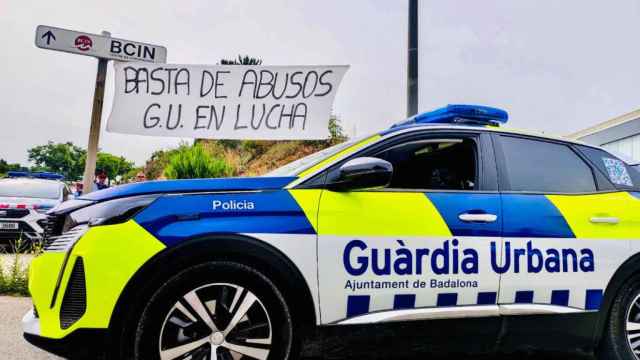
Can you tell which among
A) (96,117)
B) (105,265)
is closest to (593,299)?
(105,265)

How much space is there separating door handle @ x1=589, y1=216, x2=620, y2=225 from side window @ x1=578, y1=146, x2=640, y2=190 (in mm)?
302

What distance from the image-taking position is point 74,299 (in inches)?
93.7

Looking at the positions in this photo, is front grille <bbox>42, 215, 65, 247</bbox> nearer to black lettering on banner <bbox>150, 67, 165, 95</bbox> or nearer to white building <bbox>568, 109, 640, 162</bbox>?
black lettering on banner <bbox>150, 67, 165, 95</bbox>

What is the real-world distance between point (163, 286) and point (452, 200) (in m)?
1.60

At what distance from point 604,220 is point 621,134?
28012 millimetres

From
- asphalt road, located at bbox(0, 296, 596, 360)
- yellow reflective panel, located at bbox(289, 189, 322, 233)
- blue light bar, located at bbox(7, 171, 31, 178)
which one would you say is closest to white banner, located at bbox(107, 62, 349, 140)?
asphalt road, located at bbox(0, 296, 596, 360)

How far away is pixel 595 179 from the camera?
3330 millimetres

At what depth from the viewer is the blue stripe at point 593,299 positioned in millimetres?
3007

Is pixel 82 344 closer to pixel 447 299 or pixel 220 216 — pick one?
pixel 220 216

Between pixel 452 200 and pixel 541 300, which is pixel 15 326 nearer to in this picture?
pixel 452 200

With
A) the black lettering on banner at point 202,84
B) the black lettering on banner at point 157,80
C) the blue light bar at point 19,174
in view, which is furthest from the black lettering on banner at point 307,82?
the blue light bar at point 19,174

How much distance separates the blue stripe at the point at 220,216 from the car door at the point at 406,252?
0.55ft

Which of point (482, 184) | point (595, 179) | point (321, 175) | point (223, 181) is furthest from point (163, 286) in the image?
point (595, 179)

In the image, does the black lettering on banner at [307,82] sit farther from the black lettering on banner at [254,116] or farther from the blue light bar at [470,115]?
the blue light bar at [470,115]
